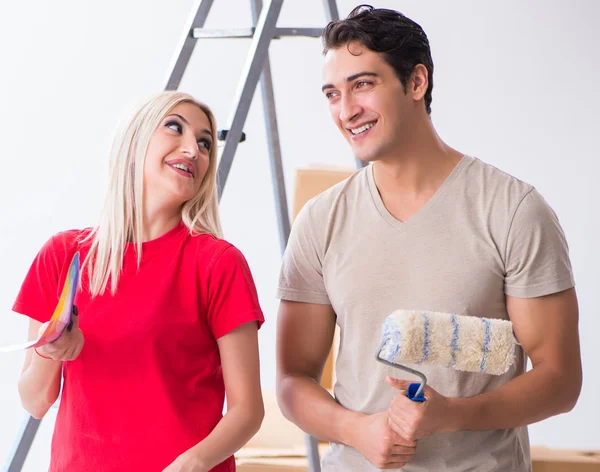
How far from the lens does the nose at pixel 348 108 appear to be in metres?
1.48

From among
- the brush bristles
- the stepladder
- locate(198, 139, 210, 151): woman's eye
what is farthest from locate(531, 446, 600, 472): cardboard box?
locate(198, 139, 210, 151): woman's eye

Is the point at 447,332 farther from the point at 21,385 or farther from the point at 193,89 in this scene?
the point at 193,89

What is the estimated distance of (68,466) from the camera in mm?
1359

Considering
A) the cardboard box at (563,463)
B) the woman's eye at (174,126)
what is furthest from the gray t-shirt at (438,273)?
the cardboard box at (563,463)

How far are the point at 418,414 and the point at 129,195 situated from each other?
688 millimetres

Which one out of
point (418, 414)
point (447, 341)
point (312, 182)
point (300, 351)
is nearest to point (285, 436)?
point (312, 182)

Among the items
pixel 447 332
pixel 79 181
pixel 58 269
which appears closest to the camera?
pixel 447 332

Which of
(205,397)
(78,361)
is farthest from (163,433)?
(78,361)

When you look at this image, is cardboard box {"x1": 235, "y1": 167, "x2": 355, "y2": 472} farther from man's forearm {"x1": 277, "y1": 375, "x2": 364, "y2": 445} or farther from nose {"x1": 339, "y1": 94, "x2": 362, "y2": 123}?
nose {"x1": 339, "y1": 94, "x2": 362, "y2": 123}

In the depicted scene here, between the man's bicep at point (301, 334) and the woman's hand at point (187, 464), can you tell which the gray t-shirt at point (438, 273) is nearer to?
the man's bicep at point (301, 334)

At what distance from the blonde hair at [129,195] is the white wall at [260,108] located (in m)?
1.78

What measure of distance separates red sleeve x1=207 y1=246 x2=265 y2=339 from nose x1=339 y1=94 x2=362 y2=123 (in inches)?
13.6

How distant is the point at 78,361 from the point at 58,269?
0.60 feet

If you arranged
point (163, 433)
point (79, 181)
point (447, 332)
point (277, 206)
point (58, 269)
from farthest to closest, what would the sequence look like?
point (79, 181), point (277, 206), point (58, 269), point (163, 433), point (447, 332)
